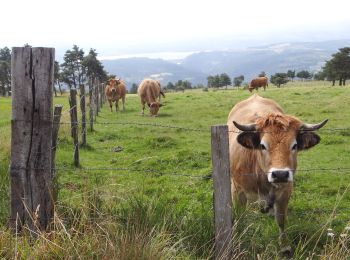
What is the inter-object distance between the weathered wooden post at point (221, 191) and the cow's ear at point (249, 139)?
1.34 m

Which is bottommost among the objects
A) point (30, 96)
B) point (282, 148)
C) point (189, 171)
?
point (189, 171)

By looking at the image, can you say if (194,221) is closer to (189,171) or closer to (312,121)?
(189,171)

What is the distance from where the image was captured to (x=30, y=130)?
4848 mm

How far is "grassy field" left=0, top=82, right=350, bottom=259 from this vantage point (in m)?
4.51

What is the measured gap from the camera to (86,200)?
5207 millimetres

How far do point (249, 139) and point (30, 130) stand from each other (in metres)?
2.80

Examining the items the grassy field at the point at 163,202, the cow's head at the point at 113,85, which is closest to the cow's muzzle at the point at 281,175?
the grassy field at the point at 163,202

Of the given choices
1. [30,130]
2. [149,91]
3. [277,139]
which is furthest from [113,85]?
[30,130]

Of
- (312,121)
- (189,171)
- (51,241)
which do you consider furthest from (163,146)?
(51,241)

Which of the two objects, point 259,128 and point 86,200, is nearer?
point 86,200

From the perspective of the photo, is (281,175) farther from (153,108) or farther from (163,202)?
(153,108)

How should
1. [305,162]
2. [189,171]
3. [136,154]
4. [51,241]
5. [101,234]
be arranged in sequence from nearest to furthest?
[51,241]
[101,234]
[189,171]
[305,162]
[136,154]

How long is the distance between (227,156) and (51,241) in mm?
1940

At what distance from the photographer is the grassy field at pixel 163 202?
178 inches
